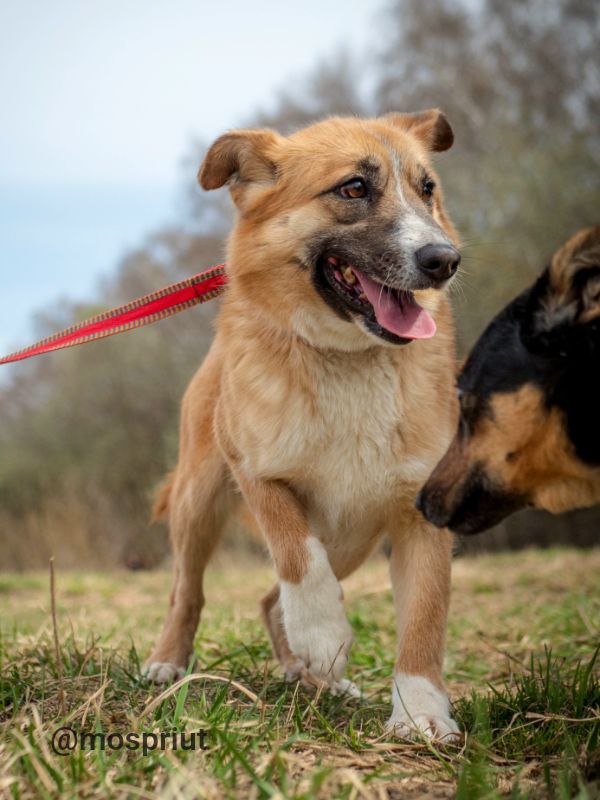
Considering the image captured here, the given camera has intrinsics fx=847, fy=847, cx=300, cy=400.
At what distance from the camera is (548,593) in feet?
Answer: 21.6

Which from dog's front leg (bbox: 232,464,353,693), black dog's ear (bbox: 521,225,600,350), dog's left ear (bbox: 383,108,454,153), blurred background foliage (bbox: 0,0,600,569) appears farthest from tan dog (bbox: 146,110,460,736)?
blurred background foliage (bbox: 0,0,600,569)

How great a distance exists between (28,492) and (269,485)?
18.4 meters

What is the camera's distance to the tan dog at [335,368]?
301 centimetres

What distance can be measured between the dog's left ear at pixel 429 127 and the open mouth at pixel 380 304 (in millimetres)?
929

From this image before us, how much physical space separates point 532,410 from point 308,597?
993 millimetres

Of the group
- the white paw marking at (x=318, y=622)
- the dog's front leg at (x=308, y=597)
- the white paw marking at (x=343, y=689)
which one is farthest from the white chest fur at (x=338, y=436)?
the white paw marking at (x=343, y=689)

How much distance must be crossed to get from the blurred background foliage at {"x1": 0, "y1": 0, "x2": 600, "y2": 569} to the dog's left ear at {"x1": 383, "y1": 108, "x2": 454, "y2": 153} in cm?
1017

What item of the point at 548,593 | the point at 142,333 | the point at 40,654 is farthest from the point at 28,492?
the point at 40,654

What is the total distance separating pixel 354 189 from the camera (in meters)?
3.33

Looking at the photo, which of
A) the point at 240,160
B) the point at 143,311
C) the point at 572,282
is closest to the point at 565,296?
the point at 572,282

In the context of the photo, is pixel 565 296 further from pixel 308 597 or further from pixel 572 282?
pixel 308 597

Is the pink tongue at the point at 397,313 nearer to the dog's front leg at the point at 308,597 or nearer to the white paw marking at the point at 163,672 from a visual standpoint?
the dog's front leg at the point at 308,597

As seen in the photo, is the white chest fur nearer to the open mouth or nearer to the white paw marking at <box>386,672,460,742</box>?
the open mouth

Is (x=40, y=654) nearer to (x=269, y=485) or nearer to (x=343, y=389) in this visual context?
(x=269, y=485)
